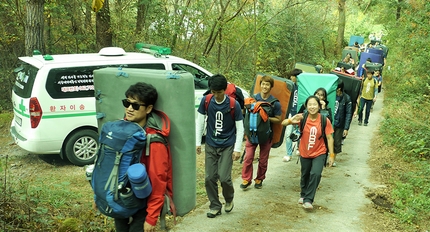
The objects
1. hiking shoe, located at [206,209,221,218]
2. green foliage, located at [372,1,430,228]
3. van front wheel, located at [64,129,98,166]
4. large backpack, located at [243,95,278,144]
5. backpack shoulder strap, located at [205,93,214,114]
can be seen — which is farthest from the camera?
van front wheel, located at [64,129,98,166]

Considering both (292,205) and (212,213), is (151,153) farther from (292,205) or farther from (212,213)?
(292,205)

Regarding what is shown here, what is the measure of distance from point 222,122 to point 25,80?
426 centimetres

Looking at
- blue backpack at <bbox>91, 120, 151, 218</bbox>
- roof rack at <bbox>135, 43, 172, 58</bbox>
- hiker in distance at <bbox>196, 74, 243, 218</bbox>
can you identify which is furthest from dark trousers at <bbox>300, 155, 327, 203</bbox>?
roof rack at <bbox>135, 43, 172, 58</bbox>

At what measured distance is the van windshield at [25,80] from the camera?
7550 mm

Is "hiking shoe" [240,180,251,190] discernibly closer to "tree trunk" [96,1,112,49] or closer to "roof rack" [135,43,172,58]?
"roof rack" [135,43,172,58]

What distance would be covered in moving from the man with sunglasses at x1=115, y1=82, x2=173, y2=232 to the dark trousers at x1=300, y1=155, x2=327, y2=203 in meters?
3.16

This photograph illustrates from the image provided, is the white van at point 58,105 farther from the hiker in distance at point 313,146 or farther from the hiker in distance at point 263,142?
the hiker in distance at point 313,146

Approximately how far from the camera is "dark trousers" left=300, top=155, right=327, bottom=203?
5.96 metres

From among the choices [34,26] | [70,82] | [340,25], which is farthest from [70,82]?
[340,25]

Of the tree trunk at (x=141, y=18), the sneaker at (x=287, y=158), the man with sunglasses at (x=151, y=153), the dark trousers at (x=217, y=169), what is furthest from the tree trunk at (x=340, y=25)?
the man with sunglasses at (x=151, y=153)

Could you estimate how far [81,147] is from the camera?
8.03 meters

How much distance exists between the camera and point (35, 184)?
6.14m

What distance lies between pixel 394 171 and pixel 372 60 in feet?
36.5

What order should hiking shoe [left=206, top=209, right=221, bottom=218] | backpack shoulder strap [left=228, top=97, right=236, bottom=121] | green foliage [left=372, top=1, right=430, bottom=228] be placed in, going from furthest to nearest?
1. green foliage [left=372, top=1, right=430, bottom=228]
2. hiking shoe [left=206, top=209, right=221, bottom=218]
3. backpack shoulder strap [left=228, top=97, right=236, bottom=121]
